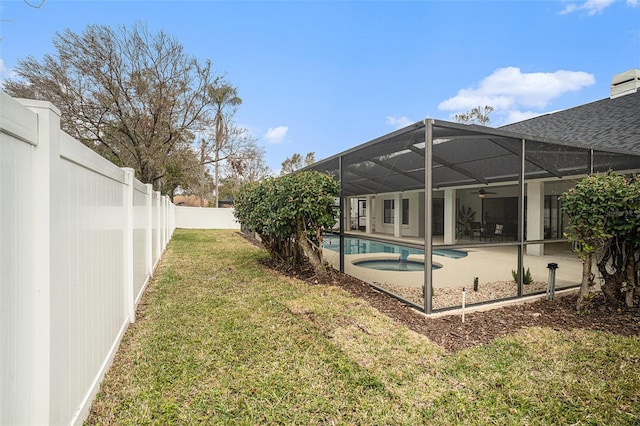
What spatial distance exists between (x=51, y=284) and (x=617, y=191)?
6.09 metres

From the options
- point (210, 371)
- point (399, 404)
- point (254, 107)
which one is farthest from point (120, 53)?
point (399, 404)

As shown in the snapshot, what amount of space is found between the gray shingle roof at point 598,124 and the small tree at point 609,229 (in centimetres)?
450

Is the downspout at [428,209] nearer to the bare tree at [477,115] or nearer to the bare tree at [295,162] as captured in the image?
the bare tree at [477,115]

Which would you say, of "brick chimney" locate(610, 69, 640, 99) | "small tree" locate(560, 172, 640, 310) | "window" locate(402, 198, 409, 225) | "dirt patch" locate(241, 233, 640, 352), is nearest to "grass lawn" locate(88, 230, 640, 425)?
"dirt patch" locate(241, 233, 640, 352)

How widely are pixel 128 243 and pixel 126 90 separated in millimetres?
17134

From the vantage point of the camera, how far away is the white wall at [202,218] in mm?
24562

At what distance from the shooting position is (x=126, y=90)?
57.7 ft

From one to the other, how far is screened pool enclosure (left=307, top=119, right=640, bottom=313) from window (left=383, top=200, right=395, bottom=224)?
5.30 metres

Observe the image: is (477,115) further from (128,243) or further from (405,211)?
(128,243)

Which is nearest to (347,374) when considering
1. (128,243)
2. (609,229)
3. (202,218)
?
(128,243)

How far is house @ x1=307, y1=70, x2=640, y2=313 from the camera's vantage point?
535 centimetres

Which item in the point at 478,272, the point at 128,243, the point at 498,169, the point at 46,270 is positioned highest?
the point at 498,169

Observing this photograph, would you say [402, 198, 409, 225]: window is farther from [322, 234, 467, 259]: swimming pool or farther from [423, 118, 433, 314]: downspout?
[423, 118, 433, 314]: downspout

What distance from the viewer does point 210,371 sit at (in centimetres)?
305
